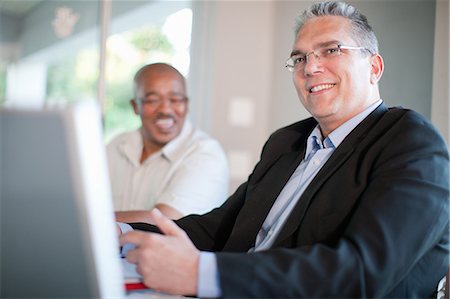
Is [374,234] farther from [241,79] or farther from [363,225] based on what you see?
[241,79]

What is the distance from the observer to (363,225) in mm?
1100

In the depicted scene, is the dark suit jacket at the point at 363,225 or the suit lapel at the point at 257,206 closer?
the dark suit jacket at the point at 363,225

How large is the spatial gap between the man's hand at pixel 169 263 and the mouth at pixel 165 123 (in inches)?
66.4

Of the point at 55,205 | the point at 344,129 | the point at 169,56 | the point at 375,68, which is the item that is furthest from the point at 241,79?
the point at 55,205

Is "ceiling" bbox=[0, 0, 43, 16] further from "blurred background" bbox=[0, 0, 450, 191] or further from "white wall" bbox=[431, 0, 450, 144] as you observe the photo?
"white wall" bbox=[431, 0, 450, 144]

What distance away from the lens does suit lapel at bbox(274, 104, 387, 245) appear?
53.2 inches

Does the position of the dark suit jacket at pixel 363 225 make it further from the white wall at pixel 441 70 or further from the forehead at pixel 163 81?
the forehead at pixel 163 81

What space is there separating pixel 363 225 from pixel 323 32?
691mm

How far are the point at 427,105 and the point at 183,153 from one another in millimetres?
1090

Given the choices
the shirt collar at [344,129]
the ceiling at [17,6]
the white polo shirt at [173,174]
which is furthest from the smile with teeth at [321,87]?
the ceiling at [17,6]

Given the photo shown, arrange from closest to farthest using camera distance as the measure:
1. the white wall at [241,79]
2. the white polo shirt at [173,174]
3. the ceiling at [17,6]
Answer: the white polo shirt at [173,174] → the ceiling at [17,6] → the white wall at [241,79]

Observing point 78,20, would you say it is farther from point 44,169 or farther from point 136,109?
point 44,169

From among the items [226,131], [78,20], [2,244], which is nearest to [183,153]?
[226,131]

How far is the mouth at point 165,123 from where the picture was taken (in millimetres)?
2734
